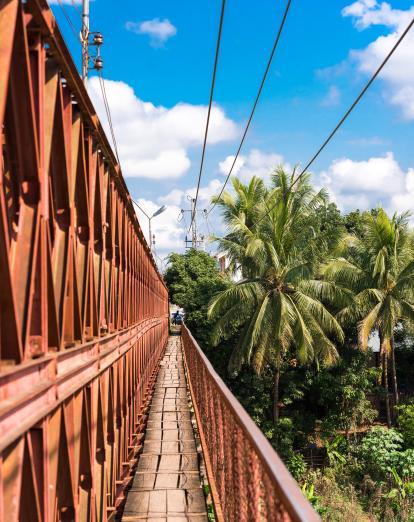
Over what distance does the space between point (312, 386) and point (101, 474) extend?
74.2 feet

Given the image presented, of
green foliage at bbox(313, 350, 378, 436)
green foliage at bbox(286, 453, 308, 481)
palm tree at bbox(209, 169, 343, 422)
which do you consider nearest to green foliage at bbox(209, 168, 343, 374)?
palm tree at bbox(209, 169, 343, 422)

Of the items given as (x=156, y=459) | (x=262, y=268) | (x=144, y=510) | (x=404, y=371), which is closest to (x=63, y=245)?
(x=144, y=510)

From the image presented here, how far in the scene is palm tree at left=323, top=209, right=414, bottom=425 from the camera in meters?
23.8

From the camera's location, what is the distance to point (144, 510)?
17.8 ft

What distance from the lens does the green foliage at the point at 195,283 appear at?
30062 millimetres

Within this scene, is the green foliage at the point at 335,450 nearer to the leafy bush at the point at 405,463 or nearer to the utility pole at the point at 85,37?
the leafy bush at the point at 405,463

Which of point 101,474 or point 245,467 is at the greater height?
point 245,467

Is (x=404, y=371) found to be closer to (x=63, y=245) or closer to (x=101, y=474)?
(x=101, y=474)

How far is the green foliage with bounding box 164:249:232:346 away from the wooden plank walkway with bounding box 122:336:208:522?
1840cm

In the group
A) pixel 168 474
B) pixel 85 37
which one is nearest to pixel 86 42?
pixel 85 37

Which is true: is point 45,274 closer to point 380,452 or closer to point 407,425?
point 380,452

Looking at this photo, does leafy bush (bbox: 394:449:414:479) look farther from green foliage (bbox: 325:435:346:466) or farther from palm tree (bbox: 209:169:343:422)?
palm tree (bbox: 209:169:343:422)

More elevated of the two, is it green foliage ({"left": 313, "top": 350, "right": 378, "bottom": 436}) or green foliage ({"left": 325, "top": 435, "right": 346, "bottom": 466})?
green foliage ({"left": 313, "top": 350, "right": 378, "bottom": 436})

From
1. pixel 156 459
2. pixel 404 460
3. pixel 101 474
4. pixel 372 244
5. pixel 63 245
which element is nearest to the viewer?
pixel 63 245
